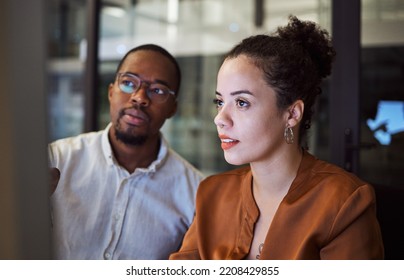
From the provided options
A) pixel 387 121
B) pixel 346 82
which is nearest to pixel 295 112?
pixel 346 82

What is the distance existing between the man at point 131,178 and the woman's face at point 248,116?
381 millimetres

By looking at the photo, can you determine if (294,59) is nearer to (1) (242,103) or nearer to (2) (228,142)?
(1) (242,103)

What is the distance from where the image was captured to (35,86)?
1.82 feet

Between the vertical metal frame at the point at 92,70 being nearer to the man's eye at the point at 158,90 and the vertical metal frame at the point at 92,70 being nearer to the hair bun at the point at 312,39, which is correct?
the man's eye at the point at 158,90

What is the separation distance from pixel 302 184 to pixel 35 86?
2.74 ft

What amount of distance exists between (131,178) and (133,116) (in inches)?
8.4

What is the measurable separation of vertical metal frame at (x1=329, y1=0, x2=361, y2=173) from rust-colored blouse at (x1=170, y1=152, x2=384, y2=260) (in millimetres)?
953

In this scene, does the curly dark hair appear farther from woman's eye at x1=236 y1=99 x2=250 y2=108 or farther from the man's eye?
the man's eye

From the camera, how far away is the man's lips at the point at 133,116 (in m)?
1.58

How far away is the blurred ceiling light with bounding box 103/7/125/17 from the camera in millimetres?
3738

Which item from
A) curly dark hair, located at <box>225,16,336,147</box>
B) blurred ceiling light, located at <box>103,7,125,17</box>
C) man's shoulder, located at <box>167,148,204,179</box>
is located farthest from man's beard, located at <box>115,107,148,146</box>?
blurred ceiling light, located at <box>103,7,125,17</box>

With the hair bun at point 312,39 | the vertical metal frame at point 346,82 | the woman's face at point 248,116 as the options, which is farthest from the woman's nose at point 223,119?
the vertical metal frame at point 346,82
